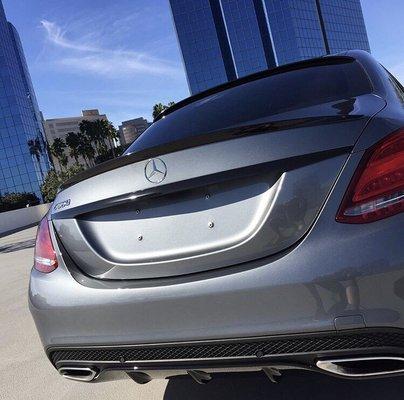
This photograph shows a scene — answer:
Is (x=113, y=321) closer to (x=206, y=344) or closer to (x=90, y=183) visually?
(x=206, y=344)

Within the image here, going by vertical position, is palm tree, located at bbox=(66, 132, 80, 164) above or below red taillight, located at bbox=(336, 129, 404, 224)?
above

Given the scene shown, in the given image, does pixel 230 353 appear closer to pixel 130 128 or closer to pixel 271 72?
pixel 271 72

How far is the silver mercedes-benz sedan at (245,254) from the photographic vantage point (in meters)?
1.57

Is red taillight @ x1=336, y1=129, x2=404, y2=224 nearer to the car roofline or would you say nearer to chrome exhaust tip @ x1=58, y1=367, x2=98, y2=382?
the car roofline

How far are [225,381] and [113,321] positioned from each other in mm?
1093

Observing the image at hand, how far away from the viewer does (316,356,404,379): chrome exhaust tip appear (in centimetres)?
159

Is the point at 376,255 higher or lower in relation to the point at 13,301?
higher

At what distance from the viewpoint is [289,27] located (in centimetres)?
10606

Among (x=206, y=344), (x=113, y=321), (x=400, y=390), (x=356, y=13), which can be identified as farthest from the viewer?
(x=356, y=13)

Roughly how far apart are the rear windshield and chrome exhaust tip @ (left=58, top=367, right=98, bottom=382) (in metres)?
1.10

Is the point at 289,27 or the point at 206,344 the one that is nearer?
the point at 206,344

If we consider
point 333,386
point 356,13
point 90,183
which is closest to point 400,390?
point 333,386

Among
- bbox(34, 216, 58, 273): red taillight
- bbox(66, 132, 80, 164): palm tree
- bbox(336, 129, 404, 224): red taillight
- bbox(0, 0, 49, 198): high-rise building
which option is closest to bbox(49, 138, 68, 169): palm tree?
bbox(0, 0, 49, 198): high-rise building

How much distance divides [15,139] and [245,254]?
281 feet
